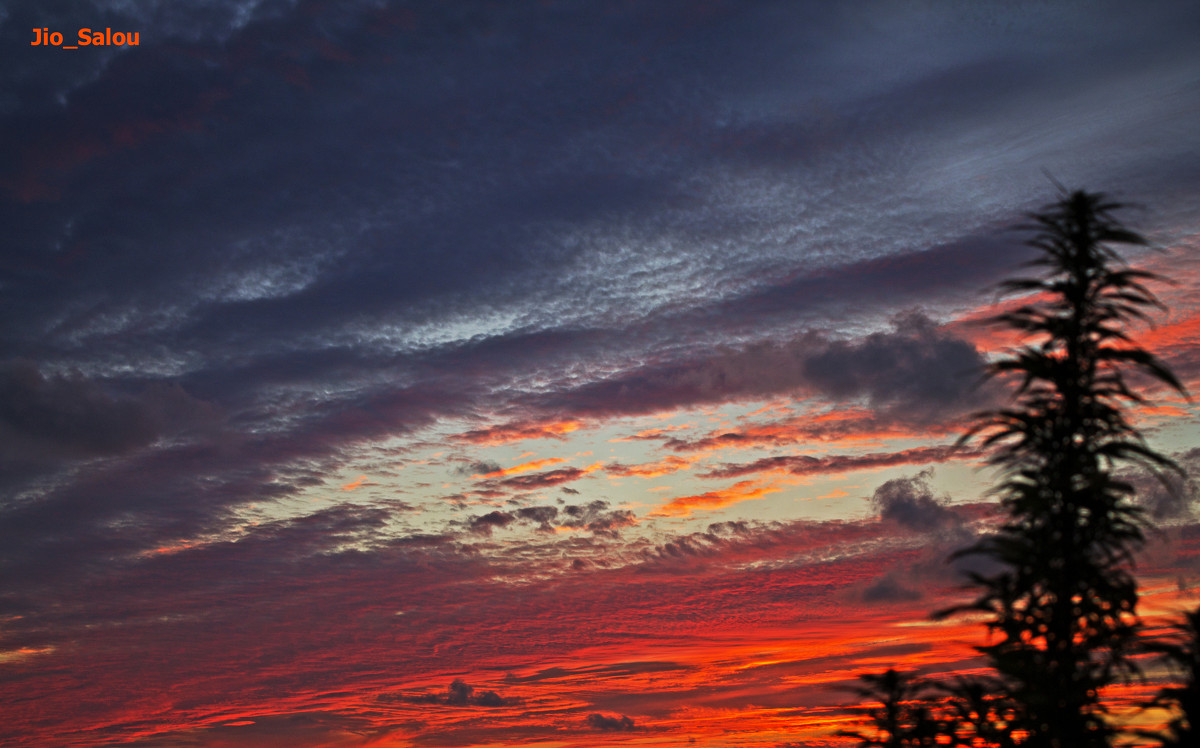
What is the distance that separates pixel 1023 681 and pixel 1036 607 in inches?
105

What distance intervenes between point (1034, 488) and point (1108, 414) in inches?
142

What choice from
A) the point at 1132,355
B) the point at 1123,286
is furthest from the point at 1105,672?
the point at 1123,286

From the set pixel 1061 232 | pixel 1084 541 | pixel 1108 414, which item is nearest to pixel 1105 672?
pixel 1084 541

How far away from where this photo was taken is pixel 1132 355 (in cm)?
3111

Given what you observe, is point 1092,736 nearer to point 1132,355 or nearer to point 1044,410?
point 1044,410

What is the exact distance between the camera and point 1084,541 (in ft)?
102

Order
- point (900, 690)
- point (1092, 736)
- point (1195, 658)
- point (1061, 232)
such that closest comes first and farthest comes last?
point (1195, 658) < point (1092, 736) < point (1061, 232) < point (900, 690)

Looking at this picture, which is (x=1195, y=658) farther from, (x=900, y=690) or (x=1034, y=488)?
(x=900, y=690)

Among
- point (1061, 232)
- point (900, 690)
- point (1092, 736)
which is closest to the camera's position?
point (1092, 736)

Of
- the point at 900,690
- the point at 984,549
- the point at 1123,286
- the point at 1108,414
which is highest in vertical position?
the point at 1123,286

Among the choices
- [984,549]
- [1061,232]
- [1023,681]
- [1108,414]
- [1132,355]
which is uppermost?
[1061,232]

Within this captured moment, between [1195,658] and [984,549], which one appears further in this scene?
[984,549]

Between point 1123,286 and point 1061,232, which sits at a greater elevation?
point 1061,232

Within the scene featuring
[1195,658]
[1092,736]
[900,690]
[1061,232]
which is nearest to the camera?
[1195,658]
